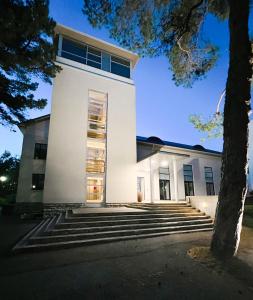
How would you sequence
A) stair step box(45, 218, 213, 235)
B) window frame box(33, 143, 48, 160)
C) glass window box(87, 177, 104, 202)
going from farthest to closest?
glass window box(87, 177, 104, 202), window frame box(33, 143, 48, 160), stair step box(45, 218, 213, 235)

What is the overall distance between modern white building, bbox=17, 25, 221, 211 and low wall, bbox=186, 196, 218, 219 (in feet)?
12.0

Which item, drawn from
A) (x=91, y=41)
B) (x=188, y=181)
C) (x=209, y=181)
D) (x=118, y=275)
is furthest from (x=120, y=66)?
(x=118, y=275)

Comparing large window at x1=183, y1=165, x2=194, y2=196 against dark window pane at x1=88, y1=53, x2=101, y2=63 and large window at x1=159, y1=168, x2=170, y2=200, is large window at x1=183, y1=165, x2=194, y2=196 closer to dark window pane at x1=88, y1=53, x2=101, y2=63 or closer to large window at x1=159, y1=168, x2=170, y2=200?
large window at x1=159, y1=168, x2=170, y2=200

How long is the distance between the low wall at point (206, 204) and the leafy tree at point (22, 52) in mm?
10850

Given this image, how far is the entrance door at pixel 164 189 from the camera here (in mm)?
17250

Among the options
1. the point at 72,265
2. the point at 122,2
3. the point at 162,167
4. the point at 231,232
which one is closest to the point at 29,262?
the point at 72,265

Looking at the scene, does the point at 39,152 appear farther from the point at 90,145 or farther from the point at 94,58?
the point at 94,58

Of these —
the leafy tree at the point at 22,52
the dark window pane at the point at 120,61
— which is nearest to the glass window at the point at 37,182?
the leafy tree at the point at 22,52

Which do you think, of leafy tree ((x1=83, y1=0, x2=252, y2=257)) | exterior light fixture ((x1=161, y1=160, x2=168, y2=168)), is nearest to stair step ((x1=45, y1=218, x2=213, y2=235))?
leafy tree ((x1=83, y1=0, x2=252, y2=257))

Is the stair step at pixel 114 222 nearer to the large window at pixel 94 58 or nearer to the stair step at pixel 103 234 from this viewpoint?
the stair step at pixel 103 234

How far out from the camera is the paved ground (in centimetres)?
327

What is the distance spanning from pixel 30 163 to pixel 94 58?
1026 cm

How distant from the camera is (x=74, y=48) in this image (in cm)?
1563

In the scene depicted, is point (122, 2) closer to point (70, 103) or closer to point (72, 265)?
point (70, 103)
